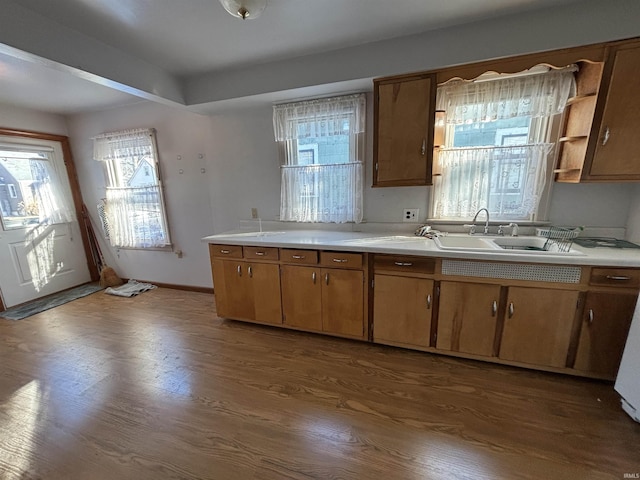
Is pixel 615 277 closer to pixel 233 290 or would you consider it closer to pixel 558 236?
pixel 558 236

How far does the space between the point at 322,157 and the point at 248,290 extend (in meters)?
1.50

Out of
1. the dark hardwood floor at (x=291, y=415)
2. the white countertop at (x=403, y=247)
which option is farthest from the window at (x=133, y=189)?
the dark hardwood floor at (x=291, y=415)

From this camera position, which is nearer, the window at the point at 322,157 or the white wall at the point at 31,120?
the window at the point at 322,157

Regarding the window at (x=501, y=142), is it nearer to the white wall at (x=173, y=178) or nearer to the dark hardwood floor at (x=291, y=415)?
the dark hardwood floor at (x=291, y=415)

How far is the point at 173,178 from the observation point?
3.33 metres

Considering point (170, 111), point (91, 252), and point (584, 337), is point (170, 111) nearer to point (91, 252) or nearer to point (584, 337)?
point (91, 252)

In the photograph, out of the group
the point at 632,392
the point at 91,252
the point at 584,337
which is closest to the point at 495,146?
the point at 584,337

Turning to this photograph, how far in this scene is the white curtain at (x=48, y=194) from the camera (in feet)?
11.3

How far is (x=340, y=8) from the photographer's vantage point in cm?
164

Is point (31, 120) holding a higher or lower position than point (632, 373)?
higher

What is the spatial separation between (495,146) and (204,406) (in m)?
2.87

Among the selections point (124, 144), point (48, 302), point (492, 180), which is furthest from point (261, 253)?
point (48, 302)

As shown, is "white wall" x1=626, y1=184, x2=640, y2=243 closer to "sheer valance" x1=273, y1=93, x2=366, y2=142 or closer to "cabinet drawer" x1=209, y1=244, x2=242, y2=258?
"sheer valance" x1=273, y1=93, x2=366, y2=142

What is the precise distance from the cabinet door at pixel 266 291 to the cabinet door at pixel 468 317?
4.49 ft
